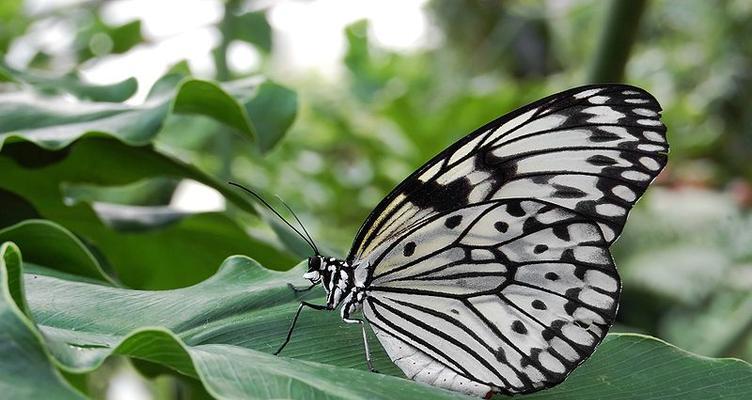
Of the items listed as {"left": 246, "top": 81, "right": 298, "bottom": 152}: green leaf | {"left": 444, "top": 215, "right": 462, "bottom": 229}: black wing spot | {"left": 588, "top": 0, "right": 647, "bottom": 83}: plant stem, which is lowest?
{"left": 444, "top": 215, "right": 462, "bottom": 229}: black wing spot

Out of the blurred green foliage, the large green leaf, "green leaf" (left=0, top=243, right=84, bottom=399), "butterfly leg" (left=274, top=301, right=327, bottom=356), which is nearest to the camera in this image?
"green leaf" (left=0, top=243, right=84, bottom=399)

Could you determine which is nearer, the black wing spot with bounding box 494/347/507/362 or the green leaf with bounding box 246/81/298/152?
the black wing spot with bounding box 494/347/507/362

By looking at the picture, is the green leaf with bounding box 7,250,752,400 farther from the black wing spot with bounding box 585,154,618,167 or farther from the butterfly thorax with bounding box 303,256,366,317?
the black wing spot with bounding box 585,154,618,167

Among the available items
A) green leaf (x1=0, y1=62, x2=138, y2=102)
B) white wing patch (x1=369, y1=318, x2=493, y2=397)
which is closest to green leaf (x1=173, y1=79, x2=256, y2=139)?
green leaf (x1=0, y1=62, x2=138, y2=102)

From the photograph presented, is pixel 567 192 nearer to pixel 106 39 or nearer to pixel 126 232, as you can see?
pixel 126 232

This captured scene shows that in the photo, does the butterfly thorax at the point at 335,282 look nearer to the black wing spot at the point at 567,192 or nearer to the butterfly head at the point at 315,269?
the butterfly head at the point at 315,269

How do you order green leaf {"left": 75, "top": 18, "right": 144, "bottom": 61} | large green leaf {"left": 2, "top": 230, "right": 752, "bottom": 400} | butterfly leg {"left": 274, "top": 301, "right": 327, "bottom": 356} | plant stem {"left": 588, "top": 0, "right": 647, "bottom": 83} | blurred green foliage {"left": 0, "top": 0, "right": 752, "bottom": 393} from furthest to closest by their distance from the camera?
green leaf {"left": 75, "top": 18, "right": 144, "bottom": 61}
plant stem {"left": 588, "top": 0, "right": 647, "bottom": 83}
blurred green foliage {"left": 0, "top": 0, "right": 752, "bottom": 393}
butterfly leg {"left": 274, "top": 301, "right": 327, "bottom": 356}
large green leaf {"left": 2, "top": 230, "right": 752, "bottom": 400}

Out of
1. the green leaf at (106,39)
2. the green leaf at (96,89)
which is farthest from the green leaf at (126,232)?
the green leaf at (106,39)
